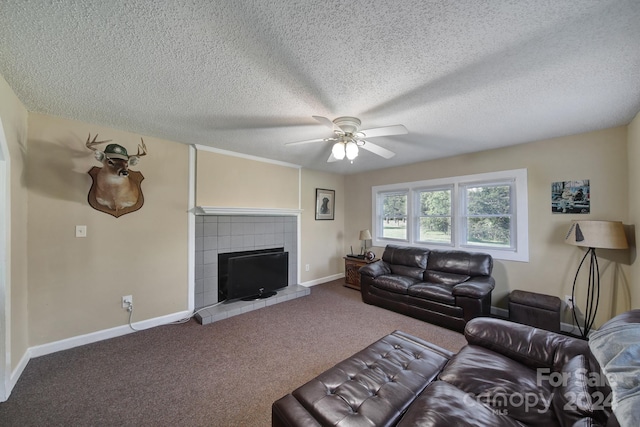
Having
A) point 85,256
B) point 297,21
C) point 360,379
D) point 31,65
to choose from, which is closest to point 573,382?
point 360,379

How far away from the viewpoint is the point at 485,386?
1326 mm

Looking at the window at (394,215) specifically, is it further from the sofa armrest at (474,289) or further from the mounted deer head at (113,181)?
the mounted deer head at (113,181)

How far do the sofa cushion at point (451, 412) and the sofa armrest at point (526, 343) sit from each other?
23.3 inches

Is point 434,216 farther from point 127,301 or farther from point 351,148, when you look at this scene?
point 127,301

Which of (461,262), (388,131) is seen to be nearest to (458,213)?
(461,262)

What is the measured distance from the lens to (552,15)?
1186mm

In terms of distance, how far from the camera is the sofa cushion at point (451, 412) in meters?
1.05

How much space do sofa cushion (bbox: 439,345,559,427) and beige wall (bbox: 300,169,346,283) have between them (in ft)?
11.1

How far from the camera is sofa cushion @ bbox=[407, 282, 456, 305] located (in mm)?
2995

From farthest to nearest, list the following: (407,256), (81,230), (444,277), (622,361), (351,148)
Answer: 1. (407,256)
2. (444,277)
3. (81,230)
4. (351,148)
5. (622,361)

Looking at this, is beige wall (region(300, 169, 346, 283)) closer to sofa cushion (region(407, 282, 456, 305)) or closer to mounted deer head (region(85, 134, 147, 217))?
sofa cushion (region(407, 282, 456, 305))

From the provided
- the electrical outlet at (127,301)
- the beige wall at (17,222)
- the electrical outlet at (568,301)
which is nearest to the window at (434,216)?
the electrical outlet at (568,301)

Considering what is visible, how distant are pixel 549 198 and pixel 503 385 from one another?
9.28ft

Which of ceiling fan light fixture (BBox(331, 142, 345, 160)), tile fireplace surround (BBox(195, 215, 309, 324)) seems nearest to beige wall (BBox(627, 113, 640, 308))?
ceiling fan light fixture (BBox(331, 142, 345, 160))
